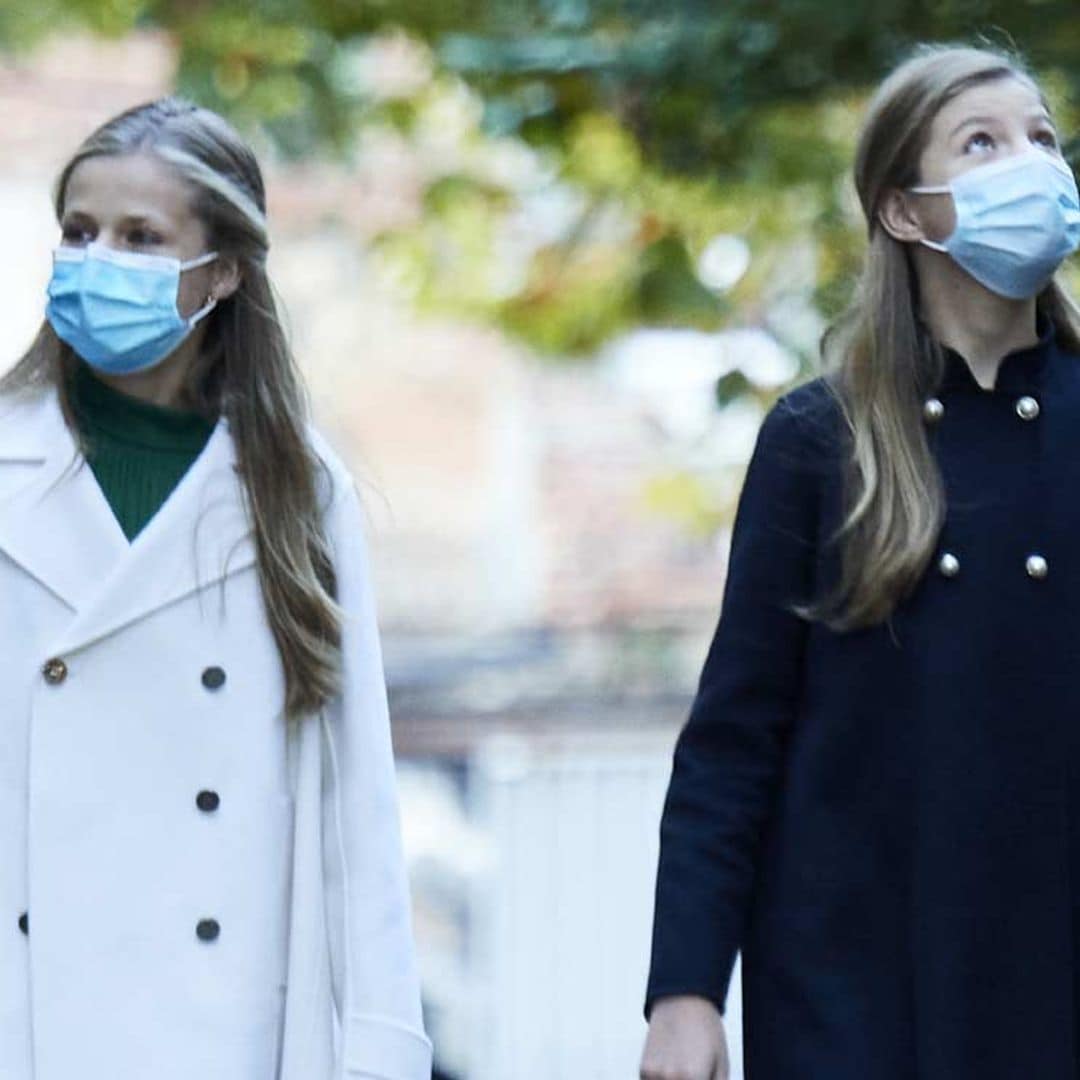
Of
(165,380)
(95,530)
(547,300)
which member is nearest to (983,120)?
(165,380)

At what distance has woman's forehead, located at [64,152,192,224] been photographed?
480 cm

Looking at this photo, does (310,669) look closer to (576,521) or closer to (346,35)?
(346,35)

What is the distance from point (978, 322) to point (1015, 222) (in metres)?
0.17

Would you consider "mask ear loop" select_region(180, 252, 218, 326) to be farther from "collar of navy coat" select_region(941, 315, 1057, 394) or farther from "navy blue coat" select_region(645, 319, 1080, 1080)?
"collar of navy coat" select_region(941, 315, 1057, 394)

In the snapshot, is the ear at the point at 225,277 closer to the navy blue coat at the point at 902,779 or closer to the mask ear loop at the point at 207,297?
the mask ear loop at the point at 207,297

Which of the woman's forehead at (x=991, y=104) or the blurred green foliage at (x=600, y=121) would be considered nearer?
the woman's forehead at (x=991, y=104)

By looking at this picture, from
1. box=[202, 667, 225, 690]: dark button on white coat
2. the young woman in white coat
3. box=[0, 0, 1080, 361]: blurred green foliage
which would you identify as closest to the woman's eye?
the young woman in white coat

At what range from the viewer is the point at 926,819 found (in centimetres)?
435

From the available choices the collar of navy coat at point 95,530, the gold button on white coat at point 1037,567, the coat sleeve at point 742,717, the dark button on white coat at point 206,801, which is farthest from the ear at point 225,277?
the gold button on white coat at point 1037,567

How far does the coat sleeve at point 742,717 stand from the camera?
176 inches

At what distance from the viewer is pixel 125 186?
4.82 m

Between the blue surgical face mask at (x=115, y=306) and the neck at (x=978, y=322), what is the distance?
1.09m

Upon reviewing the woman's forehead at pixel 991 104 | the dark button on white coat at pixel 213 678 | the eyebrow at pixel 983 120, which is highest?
the woman's forehead at pixel 991 104

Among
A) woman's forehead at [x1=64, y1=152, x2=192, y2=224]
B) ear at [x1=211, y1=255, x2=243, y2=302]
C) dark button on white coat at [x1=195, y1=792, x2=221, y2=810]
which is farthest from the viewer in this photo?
ear at [x1=211, y1=255, x2=243, y2=302]
